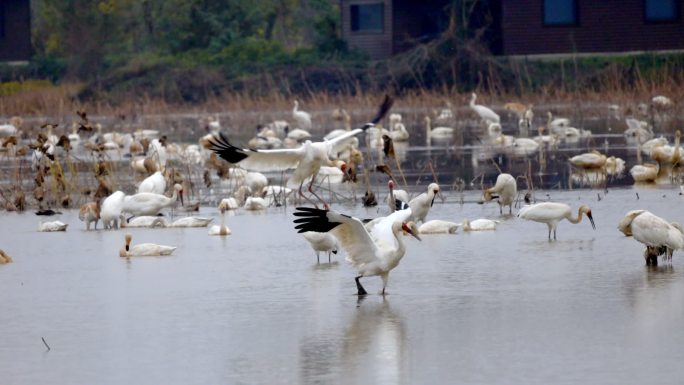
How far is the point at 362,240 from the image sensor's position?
9477mm

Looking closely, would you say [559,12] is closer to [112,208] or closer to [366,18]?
[366,18]

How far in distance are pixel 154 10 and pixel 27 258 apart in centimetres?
4215

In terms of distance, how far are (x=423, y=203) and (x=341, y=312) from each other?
12.5ft

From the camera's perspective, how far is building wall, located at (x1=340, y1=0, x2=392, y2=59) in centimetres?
4559

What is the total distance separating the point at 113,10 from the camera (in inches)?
2035

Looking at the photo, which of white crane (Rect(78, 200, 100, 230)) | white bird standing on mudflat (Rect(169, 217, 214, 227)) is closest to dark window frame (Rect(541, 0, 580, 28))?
white bird standing on mudflat (Rect(169, 217, 214, 227))

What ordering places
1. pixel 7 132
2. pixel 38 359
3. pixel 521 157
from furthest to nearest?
pixel 7 132
pixel 521 157
pixel 38 359

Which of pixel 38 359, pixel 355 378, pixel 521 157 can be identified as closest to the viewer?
pixel 355 378

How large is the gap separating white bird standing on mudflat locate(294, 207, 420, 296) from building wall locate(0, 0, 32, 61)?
41875 millimetres

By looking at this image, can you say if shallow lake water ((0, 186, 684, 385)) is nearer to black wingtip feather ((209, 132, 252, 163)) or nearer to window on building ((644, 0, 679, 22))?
black wingtip feather ((209, 132, 252, 163))

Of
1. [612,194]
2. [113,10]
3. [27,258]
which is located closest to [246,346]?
[27,258]

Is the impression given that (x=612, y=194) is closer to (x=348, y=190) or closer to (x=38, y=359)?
(x=348, y=190)

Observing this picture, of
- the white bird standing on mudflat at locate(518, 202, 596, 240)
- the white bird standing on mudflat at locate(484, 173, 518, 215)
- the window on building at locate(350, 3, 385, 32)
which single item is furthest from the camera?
the window on building at locate(350, 3, 385, 32)

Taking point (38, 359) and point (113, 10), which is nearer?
point (38, 359)
